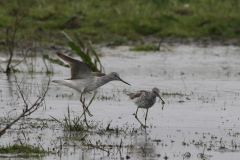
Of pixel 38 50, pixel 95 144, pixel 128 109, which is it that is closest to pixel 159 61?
pixel 38 50

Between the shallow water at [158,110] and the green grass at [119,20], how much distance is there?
18.9 feet

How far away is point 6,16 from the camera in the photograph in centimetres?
2617

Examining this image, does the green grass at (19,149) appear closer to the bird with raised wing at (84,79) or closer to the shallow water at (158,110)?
the shallow water at (158,110)

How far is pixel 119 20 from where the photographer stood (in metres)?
27.0

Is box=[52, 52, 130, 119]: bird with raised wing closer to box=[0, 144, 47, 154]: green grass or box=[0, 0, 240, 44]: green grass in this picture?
box=[0, 144, 47, 154]: green grass

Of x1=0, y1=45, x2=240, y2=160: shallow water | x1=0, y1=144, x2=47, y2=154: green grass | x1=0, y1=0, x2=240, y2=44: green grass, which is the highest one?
x1=0, y1=0, x2=240, y2=44: green grass

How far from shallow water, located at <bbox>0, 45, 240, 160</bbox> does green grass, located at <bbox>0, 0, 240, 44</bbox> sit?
226 inches

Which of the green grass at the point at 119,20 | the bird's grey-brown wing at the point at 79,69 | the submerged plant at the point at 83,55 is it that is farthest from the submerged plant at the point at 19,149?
the green grass at the point at 119,20

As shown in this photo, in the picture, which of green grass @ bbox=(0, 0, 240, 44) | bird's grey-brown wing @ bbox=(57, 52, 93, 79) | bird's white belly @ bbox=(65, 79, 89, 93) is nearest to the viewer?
bird's grey-brown wing @ bbox=(57, 52, 93, 79)

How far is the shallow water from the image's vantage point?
26.0 ft

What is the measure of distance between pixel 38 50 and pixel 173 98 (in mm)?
10368

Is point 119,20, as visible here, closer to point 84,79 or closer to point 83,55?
point 83,55

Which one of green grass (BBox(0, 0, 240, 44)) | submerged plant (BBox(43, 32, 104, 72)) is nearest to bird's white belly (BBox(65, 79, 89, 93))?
submerged plant (BBox(43, 32, 104, 72))

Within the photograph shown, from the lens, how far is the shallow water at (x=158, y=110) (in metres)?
7.93
